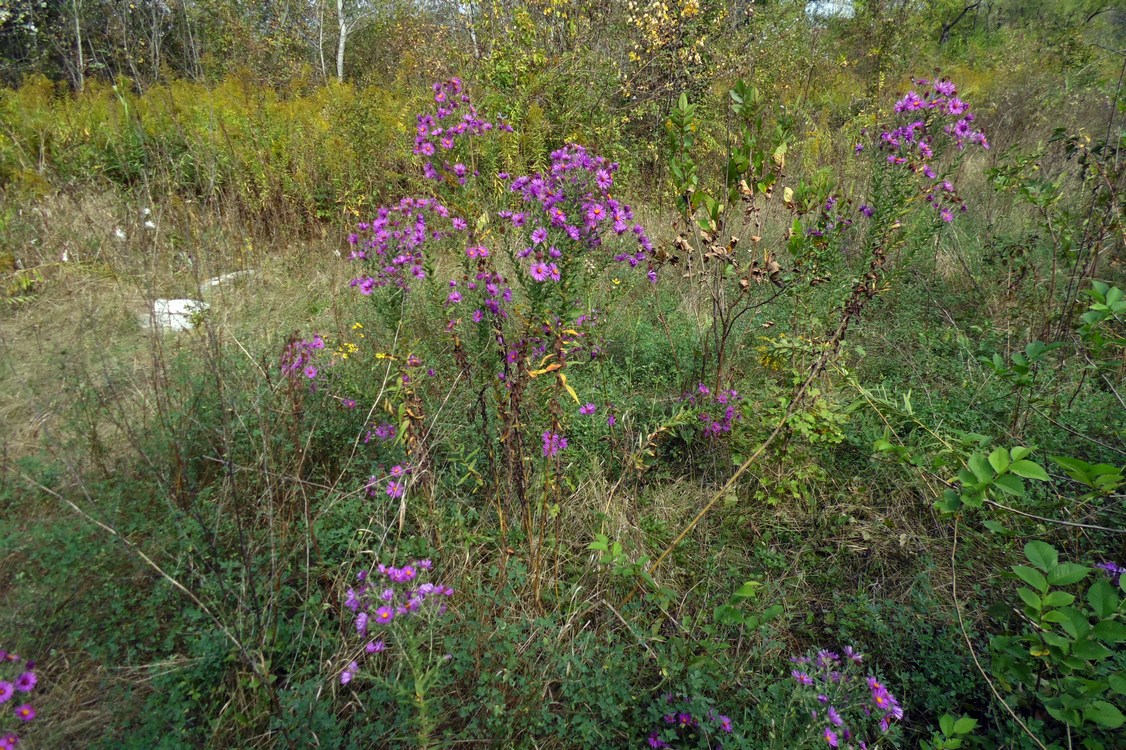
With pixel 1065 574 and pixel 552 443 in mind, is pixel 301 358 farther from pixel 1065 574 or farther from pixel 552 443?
pixel 1065 574

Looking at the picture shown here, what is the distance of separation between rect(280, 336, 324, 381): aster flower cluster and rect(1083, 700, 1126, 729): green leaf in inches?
85.2

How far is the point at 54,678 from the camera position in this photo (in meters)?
1.53

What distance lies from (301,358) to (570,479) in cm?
113

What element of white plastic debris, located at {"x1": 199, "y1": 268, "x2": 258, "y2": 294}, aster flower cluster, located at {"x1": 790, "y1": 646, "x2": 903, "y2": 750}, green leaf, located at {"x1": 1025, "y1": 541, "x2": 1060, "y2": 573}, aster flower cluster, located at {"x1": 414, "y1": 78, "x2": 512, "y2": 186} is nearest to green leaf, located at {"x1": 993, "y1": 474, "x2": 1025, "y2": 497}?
green leaf, located at {"x1": 1025, "y1": 541, "x2": 1060, "y2": 573}

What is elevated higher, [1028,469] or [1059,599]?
[1028,469]

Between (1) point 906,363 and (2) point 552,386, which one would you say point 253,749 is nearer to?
(2) point 552,386

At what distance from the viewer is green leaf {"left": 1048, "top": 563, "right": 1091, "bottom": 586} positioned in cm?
109

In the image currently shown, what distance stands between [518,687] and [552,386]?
825 millimetres

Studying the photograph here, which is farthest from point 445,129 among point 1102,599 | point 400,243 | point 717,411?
point 1102,599

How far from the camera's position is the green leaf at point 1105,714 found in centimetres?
107

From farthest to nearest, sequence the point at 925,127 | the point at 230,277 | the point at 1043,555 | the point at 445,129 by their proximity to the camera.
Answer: the point at 230,277 → the point at 925,127 → the point at 445,129 → the point at 1043,555

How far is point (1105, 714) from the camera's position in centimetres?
110

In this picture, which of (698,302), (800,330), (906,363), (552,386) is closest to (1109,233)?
(906,363)

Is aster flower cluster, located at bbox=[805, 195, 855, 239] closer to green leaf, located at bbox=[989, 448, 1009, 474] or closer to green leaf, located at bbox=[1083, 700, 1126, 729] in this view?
green leaf, located at bbox=[989, 448, 1009, 474]
